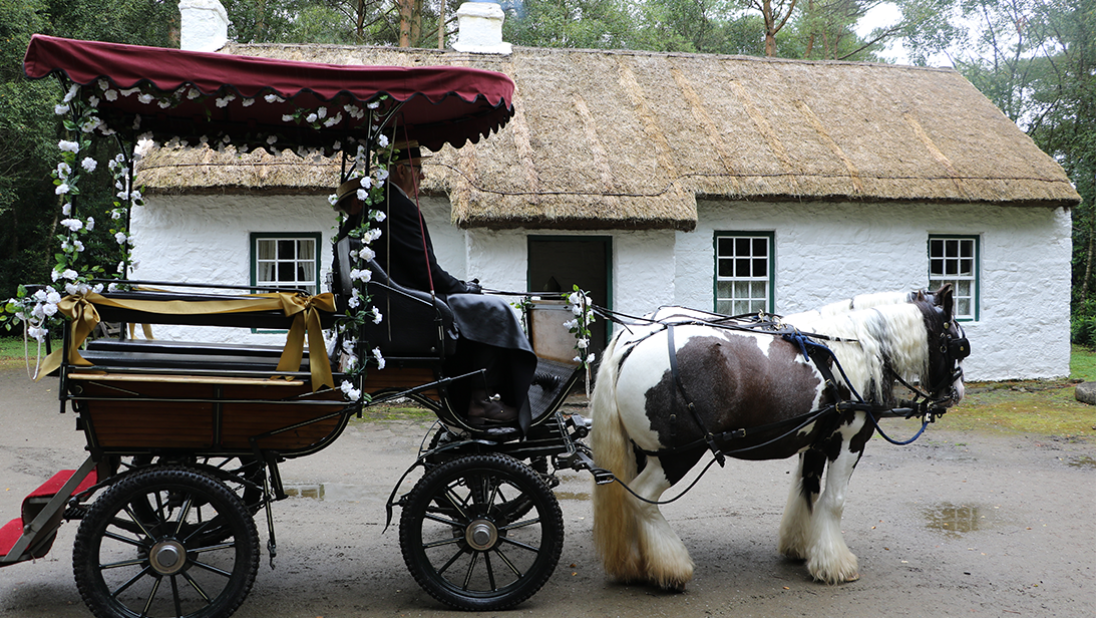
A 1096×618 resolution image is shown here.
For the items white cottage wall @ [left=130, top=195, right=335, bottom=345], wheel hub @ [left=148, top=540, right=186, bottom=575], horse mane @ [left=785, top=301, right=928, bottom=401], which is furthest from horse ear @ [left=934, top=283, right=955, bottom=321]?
white cottage wall @ [left=130, top=195, right=335, bottom=345]

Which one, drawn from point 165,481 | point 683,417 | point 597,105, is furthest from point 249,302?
point 597,105

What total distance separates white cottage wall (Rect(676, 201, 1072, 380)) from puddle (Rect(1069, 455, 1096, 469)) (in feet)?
13.8

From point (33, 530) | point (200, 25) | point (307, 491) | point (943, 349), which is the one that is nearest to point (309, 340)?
point (33, 530)

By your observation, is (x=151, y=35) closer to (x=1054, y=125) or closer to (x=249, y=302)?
(x=249, y=302)

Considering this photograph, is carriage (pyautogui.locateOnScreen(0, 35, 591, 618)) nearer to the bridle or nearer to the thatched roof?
the bridle

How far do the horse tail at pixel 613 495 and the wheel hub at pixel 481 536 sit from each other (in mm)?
646

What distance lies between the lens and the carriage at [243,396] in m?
3.53

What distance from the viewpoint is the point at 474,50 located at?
12664 millimetres

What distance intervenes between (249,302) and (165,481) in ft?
2.95

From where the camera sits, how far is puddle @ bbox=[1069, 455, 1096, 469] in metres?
7.30

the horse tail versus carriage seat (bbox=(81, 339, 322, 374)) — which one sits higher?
carriage seat (bbox=(81, 339, 322, 374))

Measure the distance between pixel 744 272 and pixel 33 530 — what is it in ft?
31.2

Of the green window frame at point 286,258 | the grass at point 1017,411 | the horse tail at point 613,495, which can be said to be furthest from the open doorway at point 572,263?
the horse tail at point 613,495

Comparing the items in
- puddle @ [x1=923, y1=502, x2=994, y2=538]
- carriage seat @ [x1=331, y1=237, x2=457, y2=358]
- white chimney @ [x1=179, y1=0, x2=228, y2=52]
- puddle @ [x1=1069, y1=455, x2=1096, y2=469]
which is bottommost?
puddle @ [x1=923, y1=502, x2=994, y2=538]
